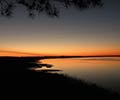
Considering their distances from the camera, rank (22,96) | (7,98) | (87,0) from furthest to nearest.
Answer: (22,96) < (7,98) < (87,0)

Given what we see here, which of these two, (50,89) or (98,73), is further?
(98,73)

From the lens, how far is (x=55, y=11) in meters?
10.3

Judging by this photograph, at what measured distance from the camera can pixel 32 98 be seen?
13250 mm

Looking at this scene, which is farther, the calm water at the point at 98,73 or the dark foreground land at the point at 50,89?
the calm water at the point at 98,73

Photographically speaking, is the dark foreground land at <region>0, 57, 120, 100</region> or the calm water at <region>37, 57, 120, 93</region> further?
the calm water at <region>37, 57, 120, 93</region>

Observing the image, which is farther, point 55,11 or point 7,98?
point 7,98

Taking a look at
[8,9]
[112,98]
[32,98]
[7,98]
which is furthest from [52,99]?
[8,9]

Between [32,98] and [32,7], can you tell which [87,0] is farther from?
[32,98]

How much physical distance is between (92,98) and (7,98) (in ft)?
16.9

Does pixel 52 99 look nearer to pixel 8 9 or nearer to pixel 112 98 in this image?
pixel 112 98

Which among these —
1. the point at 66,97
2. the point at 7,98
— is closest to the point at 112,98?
A: the point at 66,97

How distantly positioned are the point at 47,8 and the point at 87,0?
5.30 ft

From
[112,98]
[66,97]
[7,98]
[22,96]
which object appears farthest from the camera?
[112,98]

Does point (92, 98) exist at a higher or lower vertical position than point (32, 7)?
lower
